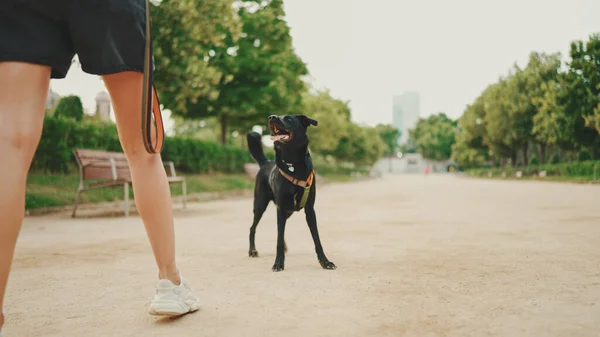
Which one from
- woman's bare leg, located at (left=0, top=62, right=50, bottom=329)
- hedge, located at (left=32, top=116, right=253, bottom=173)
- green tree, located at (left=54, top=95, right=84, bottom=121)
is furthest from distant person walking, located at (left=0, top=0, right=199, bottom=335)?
green tree, located at (left=54, top=95, right=84, bottom=121)

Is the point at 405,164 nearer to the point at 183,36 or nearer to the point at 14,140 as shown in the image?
the point at 183,36

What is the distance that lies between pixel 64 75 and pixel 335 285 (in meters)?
1.99

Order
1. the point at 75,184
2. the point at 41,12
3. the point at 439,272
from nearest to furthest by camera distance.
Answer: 1. the point at 41,12
2. the point at 439,272
3. the point at 75,184

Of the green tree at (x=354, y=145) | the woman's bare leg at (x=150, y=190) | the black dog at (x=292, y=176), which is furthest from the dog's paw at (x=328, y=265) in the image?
the green tree at (x=354, y=145)

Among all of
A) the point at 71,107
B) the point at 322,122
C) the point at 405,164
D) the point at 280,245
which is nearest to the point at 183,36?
the point at 71,107

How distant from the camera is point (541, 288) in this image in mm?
3045

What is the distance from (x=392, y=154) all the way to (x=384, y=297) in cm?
14833

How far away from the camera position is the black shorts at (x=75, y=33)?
198cm

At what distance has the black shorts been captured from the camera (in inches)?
78.0

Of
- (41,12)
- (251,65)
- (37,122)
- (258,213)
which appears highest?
(251,65)

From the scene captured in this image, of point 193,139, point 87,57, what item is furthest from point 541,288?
point 193,139

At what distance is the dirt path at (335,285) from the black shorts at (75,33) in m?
1.21

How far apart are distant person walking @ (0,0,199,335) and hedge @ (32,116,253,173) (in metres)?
9.87

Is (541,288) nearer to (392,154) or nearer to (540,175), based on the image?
(540,175)
